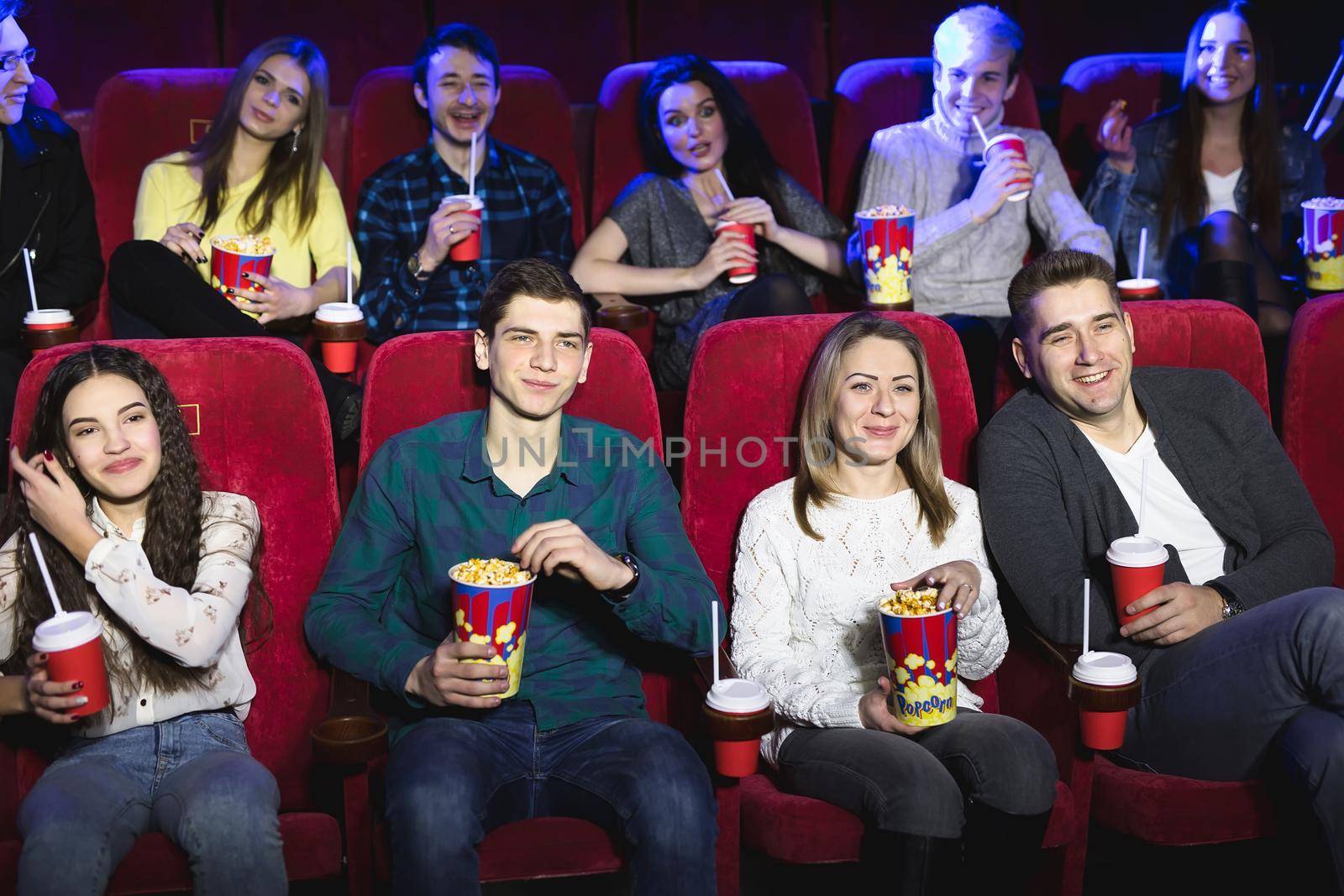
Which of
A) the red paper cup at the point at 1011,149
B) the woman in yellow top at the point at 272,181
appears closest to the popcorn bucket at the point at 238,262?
the woman in yellow top at the point at 272,181

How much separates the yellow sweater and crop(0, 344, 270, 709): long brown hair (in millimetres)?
921

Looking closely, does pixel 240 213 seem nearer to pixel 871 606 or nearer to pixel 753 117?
pixel 753 117

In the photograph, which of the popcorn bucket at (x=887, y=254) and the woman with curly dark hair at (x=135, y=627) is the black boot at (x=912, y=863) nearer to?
the woman with curly dark hair at (x=135, y=627)

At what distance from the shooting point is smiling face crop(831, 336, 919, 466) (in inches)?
70.8

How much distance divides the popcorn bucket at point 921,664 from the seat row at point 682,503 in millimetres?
157

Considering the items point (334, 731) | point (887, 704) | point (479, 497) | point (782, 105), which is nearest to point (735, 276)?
point (782, 105)

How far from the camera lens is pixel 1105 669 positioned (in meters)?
1.59

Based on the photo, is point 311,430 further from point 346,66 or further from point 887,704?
point 346,66

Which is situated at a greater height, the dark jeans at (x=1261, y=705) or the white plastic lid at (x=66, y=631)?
the white plastic lid at (x=66, y=631)

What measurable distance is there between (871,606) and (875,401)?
0.26m

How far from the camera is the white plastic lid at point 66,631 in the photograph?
1.44 meters

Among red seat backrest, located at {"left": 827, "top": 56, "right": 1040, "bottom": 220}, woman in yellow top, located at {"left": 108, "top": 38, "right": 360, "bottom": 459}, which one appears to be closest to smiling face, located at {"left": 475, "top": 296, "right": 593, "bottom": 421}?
woman in yellow top, located at {"left": 108, "top": 38, "right": 360, "bottom": 459}

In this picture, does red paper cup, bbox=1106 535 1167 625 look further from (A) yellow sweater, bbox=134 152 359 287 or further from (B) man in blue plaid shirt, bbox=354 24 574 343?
(A) yellow sweater, bbox=134 152 359 287

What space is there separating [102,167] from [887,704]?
1.96 meters
